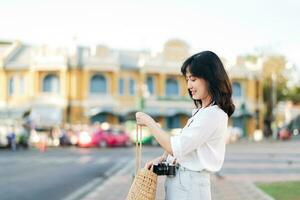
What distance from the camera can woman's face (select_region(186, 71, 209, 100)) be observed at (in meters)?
3.97

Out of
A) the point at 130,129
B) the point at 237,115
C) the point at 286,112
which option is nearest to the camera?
the point at 130,129

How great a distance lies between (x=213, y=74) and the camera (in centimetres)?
394

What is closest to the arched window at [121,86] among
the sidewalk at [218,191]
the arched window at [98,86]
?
the arched window at [98,86]

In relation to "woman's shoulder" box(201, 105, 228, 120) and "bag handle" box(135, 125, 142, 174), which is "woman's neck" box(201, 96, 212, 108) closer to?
"woman's shoulder" box(201, 105, 228, 120)

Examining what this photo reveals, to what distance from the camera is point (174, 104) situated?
193 feet

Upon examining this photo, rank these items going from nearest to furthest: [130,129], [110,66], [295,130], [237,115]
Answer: [130,129], [110,66], [237,115], [295,130]

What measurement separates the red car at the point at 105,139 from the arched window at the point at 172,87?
14.3 metres

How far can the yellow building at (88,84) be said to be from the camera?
180 feet

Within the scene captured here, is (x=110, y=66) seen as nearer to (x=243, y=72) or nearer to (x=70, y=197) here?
(x=243, y=72)

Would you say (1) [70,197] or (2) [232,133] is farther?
(2) [232,133]

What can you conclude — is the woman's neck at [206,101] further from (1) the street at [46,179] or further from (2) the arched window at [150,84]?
(2) the arched window at [150,84]

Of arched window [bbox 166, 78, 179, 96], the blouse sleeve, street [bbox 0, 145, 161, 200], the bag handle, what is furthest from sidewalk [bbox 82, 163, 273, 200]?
arched window [bbox 166, 78, 179, 96]

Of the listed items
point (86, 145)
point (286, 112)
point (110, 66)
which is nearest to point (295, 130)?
point (286, 112)

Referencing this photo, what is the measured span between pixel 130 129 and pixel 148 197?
46551 mm
